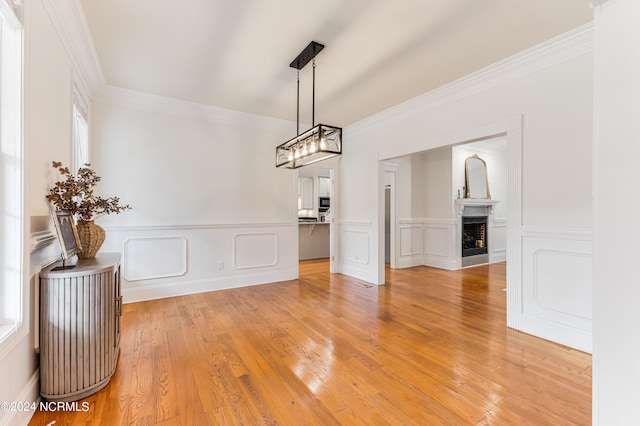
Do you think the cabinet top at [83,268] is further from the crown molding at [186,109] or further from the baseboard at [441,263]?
the baseboard at [441,263]

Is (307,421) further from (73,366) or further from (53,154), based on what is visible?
(53,154)

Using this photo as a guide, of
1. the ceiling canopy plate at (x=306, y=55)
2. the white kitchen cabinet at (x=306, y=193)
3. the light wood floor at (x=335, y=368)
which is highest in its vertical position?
the ceiling canopy plate at (x=306, y=55)

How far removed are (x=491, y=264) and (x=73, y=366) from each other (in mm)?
7222

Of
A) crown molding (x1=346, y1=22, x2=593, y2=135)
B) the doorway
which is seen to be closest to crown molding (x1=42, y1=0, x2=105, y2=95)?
the doorway

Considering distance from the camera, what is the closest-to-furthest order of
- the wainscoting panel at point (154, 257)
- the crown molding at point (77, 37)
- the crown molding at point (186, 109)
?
the crown molding at point (77, 37) → the crown molding at point (186, 109) → the wainscoting panel at point (154, 257)

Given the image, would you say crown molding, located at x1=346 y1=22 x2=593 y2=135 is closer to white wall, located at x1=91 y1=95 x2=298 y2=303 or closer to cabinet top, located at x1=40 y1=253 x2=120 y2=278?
white wall, located at x1=91 y1=95 x2=298 y2=303

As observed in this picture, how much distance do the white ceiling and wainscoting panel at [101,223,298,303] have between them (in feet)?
6.62

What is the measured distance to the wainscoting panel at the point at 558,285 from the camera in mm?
2457

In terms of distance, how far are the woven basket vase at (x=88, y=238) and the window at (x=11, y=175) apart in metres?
0.71

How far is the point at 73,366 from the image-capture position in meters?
1.77

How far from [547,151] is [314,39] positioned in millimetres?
2482

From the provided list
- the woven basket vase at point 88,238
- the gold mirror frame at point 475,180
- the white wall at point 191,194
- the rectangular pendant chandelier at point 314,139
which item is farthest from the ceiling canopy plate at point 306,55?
the gold mirror frame at point 475,180

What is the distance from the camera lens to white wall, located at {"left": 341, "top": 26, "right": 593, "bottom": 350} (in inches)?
97.2

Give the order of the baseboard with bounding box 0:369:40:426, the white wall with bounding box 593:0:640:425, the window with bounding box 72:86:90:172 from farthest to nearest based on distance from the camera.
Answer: the window with bounding box 72:86:90:172 → the baseboard with bounding box 0:369:40:426 → the white wall with bounding box 593:0:640:425
